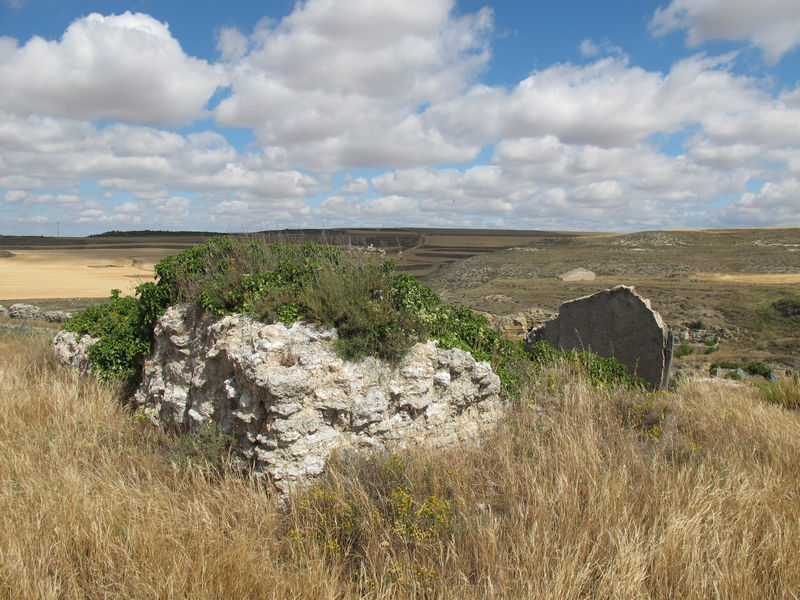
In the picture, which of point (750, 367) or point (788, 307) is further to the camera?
point (788, 307)

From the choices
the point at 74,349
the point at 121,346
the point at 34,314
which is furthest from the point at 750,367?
the point at 34,314

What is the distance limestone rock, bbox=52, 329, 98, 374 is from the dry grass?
8.22ft

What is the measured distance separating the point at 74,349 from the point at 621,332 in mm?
9925

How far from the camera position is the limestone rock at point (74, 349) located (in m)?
8.01

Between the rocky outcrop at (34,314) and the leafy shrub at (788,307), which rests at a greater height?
the rocky outcrop at (34,314)

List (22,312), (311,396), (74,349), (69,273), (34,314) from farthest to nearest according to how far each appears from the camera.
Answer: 1. (69,273)
2. (22,312)
3. (34,314)
4. (74,349)
5. (311,396)

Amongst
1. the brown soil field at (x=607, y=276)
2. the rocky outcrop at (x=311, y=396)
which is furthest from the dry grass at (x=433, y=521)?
the brown soil field at (x=607, y=276)

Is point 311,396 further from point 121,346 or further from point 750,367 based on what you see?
point 750,367

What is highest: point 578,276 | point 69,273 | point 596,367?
point 69,273

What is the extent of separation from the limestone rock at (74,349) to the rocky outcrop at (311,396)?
104 inches

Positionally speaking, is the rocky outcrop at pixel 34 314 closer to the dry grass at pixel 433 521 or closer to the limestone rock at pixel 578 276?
the dry grass at pixel 433 521

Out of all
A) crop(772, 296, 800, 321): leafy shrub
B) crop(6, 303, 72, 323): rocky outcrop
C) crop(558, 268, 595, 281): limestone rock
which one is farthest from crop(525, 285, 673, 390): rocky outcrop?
crop(558, 268, 595, 281): limestone rock

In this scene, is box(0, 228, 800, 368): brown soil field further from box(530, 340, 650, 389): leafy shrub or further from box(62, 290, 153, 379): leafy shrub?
box(530, 340, 650, 389): leafy shrub

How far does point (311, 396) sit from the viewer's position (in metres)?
4.96
